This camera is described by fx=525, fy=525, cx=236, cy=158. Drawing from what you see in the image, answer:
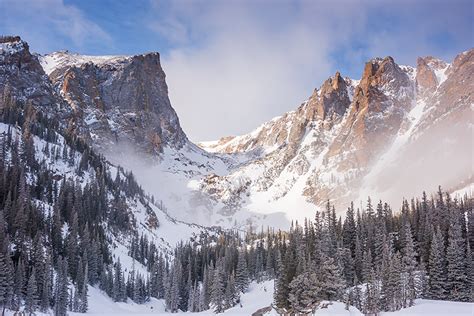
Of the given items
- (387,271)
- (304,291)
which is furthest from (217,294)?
(387,271)

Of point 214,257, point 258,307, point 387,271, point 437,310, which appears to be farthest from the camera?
point 214,257

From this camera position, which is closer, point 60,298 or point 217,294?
point 60,298

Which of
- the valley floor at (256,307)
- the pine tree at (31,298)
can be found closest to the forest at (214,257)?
the pine tree at (31,298)

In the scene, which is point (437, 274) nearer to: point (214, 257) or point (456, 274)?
point (456, 274)

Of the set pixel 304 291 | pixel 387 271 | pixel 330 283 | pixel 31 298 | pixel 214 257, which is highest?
pixel 214 257

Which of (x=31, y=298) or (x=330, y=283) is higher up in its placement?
(x=330, y=283)

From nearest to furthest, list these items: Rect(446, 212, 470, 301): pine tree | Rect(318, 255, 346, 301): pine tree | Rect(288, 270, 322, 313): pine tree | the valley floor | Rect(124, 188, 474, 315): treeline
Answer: the valley floor → Rect(288, 270, 322, 313): pine tree → Rect(318, 255, 346, 301): pine tree → Rect(124, 188, 474, 315): treeline → Rect(446, 212, 470, 301): pine tree

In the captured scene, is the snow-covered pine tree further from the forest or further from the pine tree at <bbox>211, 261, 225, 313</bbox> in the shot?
the forest

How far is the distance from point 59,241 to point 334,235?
2801 inches

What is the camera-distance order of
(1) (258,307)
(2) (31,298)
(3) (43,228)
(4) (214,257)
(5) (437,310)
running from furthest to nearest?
1. (4) (214,257)
2. (3) (43,228)
3. (1) (258,307)
4. (2) (31,298)
5. (5) (437,310)

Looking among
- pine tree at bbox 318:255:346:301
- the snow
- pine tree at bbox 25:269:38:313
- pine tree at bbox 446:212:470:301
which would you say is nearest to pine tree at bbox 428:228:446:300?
pine tree at bbox 446:212:470:301

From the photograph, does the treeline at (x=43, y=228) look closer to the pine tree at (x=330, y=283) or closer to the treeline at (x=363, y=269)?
the treeline at (x=363, y=269)

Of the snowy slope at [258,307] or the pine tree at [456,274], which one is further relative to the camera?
the pine tree at [456,274]

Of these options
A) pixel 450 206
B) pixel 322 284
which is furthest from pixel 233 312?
pixel 450 206
